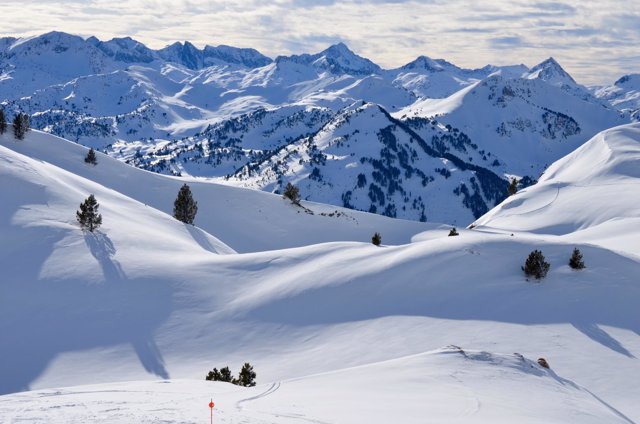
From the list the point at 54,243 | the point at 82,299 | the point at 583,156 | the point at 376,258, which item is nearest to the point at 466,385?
the point at 376,258

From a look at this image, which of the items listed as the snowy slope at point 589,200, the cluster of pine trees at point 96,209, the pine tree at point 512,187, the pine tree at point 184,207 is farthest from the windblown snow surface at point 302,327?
the pine tree at point 512,187

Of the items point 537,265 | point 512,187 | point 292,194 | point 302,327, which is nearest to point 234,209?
point 292,194

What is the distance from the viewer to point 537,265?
28.1 meters

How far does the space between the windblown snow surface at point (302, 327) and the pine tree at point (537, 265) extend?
671 mm

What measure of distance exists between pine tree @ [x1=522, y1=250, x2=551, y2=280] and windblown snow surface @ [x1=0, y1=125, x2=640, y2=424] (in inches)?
26.4

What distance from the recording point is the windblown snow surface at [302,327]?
14.0 m

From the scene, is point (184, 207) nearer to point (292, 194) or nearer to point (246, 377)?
point (292, 194)

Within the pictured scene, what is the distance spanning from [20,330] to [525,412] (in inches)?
902

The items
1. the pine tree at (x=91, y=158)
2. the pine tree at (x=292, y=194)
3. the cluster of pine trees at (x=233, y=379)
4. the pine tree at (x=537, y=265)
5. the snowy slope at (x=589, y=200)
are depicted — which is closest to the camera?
the cluster of pine trees at (x=233, y=379)

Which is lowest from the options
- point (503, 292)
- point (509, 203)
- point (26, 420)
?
point (509, 203)

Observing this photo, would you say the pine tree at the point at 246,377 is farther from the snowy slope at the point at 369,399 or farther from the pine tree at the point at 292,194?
the pine tree at the point at 292,194

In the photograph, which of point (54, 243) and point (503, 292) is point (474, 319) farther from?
point (54, 243)

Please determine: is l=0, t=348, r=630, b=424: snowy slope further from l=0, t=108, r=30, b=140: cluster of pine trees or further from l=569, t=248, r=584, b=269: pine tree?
l=0, t=108, r=30, b=140: cluster of pine trees

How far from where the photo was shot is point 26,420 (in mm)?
11047
